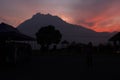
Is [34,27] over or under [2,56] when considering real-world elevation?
over

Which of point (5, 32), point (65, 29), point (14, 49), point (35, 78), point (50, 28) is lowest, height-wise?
point (35, 78)

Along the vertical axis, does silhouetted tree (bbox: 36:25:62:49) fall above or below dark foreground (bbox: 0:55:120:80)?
above

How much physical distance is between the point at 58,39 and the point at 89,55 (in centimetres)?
5270

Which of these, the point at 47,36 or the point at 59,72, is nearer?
the point at 59,72

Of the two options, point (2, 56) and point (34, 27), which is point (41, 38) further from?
point (34, 27)

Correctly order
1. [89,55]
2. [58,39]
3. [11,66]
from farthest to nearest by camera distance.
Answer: [58,39]
[11,66]
[89,55]

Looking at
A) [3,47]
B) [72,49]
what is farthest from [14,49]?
[72,49]

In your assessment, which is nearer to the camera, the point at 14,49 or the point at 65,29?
the point at 14,49

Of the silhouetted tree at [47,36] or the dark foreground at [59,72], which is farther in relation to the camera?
the silhouetted tree at [47,36]

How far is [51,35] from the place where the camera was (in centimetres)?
6706

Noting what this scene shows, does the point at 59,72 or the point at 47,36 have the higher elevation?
the point at 47,36

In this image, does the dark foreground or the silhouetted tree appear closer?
the dark foreground

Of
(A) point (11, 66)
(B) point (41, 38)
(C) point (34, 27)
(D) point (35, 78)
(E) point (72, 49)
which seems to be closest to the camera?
(D) point (35, 78)

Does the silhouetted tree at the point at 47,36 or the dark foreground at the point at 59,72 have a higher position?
the silhouetted tree at the point at 47,36
